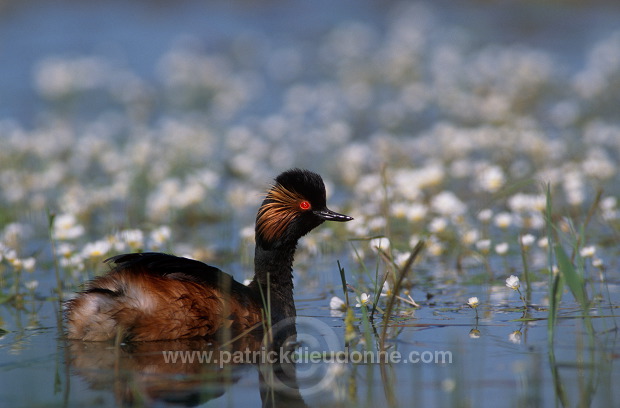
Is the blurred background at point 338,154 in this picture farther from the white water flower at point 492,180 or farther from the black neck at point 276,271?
the black neck at point 276,271

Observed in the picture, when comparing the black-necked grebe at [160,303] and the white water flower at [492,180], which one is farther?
the white water flower at [492,180]

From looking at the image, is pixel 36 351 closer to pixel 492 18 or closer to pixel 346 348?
pixel 346 348

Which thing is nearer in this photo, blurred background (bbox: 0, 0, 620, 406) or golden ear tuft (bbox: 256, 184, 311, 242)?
blurred background (bbox: 0, 0, 620, 406)

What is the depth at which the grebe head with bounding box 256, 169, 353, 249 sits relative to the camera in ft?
20.9

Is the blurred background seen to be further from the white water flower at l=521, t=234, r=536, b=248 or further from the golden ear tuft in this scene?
the golden ear tuft

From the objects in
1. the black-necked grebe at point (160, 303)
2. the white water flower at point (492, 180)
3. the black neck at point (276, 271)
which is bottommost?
the black-necked grebe at point (160, 303)

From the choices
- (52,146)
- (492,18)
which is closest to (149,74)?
A: (52,146)

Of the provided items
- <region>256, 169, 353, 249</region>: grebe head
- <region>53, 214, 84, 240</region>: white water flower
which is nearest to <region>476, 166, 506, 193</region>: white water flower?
<region>256, 169, 353, 249</region>: grebe head

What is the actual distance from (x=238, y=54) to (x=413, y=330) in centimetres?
1497

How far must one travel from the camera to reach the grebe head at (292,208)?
20.9ft

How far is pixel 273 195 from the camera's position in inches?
253

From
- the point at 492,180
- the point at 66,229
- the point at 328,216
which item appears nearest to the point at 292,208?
the point at 328,216

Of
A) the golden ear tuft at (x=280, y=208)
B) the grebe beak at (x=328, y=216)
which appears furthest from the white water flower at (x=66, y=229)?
the grebe beak at (x=328, y=216)

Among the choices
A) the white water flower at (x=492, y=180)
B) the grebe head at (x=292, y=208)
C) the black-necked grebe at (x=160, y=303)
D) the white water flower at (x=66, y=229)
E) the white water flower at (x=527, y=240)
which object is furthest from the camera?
the white water flower at (x=492, y=180)
